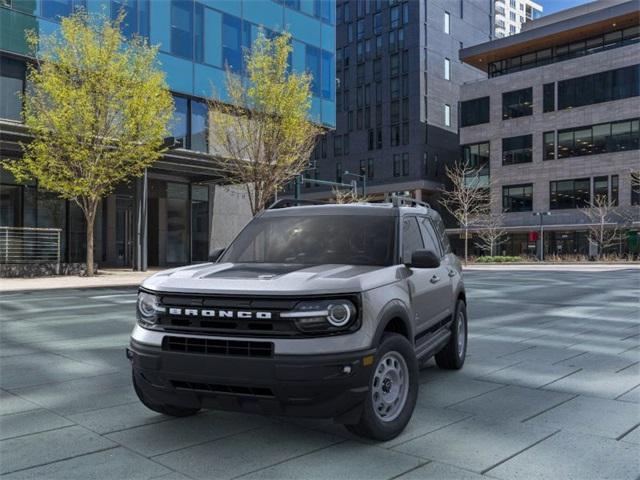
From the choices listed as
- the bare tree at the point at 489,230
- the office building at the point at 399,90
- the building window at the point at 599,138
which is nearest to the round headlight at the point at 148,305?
the bare tree at the point at 489,230

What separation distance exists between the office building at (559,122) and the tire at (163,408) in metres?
56.7

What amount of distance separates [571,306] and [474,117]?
2279 inches

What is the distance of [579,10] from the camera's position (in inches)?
2623

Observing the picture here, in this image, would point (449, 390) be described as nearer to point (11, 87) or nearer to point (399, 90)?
point (11, 87)

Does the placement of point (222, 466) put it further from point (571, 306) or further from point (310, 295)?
point (571, 306)

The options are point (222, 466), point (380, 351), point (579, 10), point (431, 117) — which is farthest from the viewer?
point (431, 117)

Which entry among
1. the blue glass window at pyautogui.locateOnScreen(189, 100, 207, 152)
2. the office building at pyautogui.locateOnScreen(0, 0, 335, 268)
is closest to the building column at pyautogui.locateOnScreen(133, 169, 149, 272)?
the office building at pyautogui.locateOnScreen(0, 0, 335, 268)

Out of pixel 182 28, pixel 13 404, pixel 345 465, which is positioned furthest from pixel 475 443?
pixel 182 28

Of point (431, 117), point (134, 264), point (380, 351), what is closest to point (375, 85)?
point (431, 117)

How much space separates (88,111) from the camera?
2228cm

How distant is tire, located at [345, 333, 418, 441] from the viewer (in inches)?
165

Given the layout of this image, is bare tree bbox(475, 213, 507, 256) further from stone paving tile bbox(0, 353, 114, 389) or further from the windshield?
the windshield

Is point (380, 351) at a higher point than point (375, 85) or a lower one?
lower

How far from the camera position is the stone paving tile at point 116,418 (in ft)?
15.8
